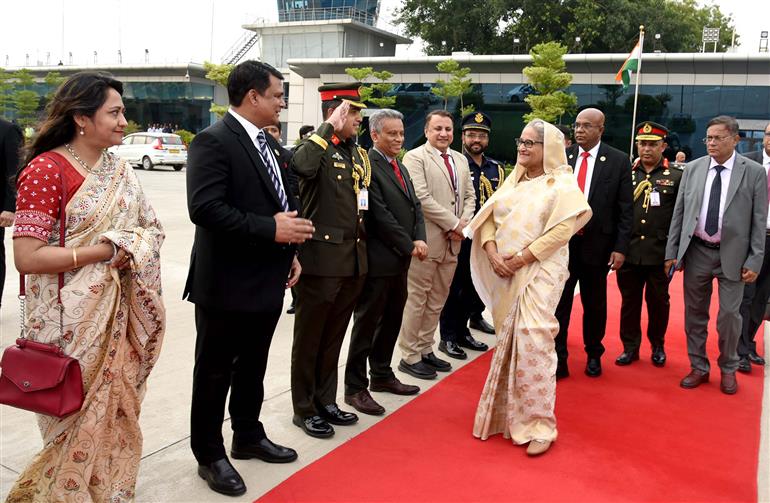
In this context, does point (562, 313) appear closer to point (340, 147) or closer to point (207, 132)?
point (340, 147)

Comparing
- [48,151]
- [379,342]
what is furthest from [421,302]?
[48,151]

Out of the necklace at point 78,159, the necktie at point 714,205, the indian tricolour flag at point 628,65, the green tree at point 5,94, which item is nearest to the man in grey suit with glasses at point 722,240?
the necktie at point 714,205

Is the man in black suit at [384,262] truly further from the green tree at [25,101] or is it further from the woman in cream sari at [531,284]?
the green tree at [25,101]

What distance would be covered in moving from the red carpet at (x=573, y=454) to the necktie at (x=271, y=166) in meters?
1.29

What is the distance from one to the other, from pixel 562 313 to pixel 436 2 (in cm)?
3659

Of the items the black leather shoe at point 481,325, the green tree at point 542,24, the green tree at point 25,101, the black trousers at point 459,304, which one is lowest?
the black leather shoe at point 481,325

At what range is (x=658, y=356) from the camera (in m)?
5.16

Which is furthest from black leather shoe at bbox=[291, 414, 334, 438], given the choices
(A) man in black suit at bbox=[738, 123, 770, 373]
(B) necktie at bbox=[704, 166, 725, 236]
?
(A) man in black suit at bbox=[738, 123, 770, 373]

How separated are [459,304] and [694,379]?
180 centimetres

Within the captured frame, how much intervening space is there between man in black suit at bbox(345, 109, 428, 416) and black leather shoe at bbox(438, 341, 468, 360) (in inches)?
36.0

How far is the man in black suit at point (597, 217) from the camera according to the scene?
473 centimetres

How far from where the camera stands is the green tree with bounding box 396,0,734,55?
34531 mm

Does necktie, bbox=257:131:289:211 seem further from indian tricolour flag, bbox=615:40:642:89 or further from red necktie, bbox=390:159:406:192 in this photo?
indian tricolour flag, bbox=615:40:642:89

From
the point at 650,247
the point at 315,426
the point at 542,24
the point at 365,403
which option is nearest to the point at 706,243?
the point at 650,247
